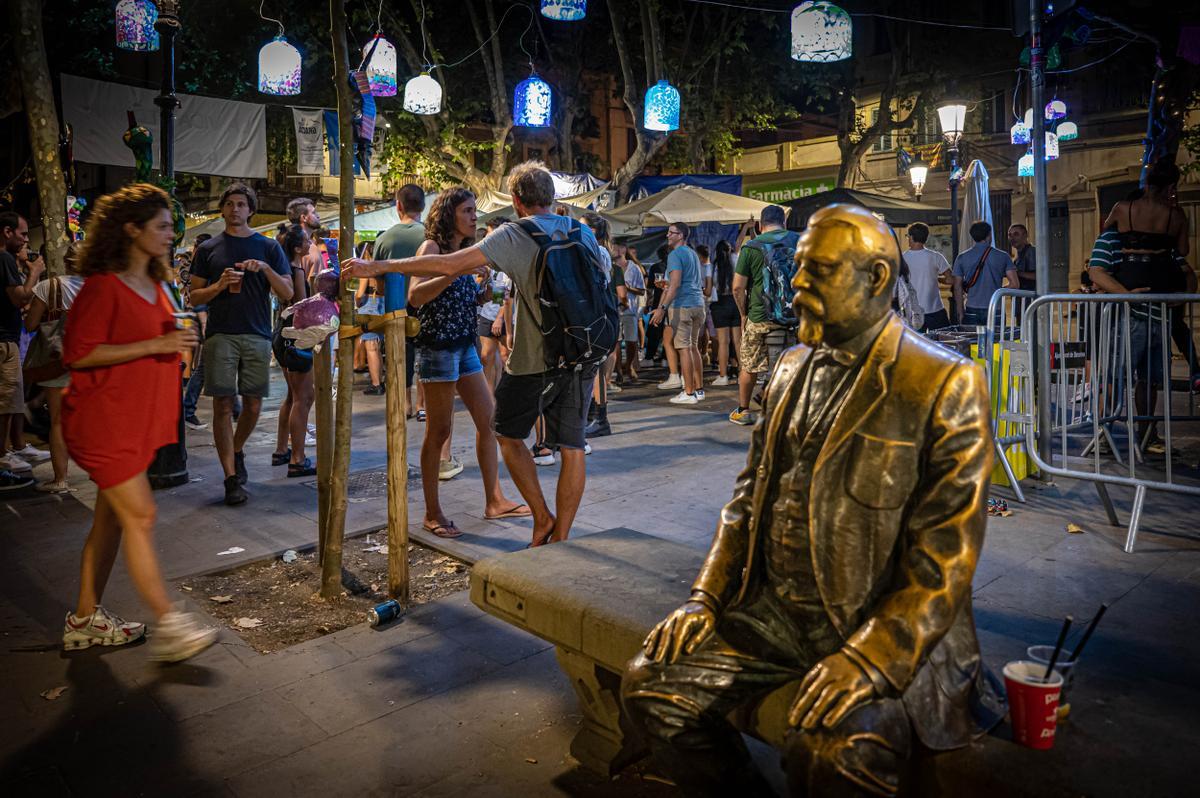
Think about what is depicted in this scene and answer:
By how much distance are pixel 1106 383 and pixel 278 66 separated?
10273 mm

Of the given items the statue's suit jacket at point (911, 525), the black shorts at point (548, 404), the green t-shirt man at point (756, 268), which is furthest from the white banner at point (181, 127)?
the statue's suit jacket at point (911, 525)

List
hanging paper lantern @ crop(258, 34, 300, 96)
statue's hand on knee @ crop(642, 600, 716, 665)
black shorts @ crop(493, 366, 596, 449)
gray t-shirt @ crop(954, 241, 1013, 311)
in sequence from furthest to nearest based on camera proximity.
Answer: hanging paper lantern @ crop(258, 34, 300, 96) → gray t-shirt @ crop(954, 241, 1013, 311) → black shorts @ crop(493, 366, 596, 449) → statue's hand on knee @ crop(642, 600, 716, 665)

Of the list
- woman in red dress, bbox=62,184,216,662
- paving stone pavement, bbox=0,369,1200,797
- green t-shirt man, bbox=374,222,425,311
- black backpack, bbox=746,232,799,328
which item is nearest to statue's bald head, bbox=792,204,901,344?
paving stone pavement, bbox=0,369,1200,797

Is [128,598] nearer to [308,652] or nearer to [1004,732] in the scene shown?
[308,652]

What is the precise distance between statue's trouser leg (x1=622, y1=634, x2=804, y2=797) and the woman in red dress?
2.41 meters

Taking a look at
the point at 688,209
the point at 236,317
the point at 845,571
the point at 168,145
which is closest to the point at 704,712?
the point at 845,571

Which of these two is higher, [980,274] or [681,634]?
[980,274]

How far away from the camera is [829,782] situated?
5.53ft

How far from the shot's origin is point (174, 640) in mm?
3543

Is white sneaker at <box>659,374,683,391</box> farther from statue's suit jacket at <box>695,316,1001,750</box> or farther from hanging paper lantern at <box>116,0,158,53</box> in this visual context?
statue's suit jacket at <box>695,316,1001,750</box>

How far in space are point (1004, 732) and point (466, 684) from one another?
6.71 ft

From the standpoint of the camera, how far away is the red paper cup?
5.96 ft

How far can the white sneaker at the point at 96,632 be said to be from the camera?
3.69m

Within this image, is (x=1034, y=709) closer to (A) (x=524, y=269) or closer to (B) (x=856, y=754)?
(B) (x=856, y=754)
